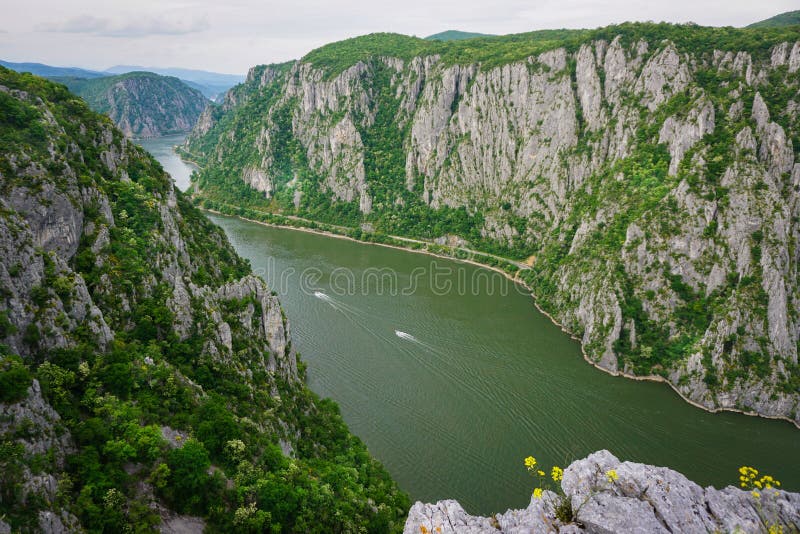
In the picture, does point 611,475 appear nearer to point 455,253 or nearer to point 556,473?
point 556,473

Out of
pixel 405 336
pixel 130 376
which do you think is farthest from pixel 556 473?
pixel 405 336

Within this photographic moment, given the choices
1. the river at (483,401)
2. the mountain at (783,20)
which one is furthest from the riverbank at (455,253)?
the mountain at (783,20)

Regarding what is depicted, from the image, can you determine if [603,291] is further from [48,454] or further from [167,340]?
[48,454]

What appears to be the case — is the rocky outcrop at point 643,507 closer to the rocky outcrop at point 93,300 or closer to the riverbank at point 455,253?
the rocky outcrop at point 93,300

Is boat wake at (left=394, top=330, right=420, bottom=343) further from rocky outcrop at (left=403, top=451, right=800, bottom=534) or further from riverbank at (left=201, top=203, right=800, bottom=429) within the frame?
rocky outcrop at (left=403, top=451, right=800, bottom=534)

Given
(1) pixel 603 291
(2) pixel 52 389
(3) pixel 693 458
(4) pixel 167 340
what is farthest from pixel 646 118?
(2) pixel 52 389

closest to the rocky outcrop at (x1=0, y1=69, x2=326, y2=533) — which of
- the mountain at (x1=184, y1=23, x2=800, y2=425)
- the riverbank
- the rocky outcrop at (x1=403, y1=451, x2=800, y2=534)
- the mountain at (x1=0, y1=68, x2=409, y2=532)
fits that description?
the mountain at (x1=0, y1=68, x2=409, y2=532)
